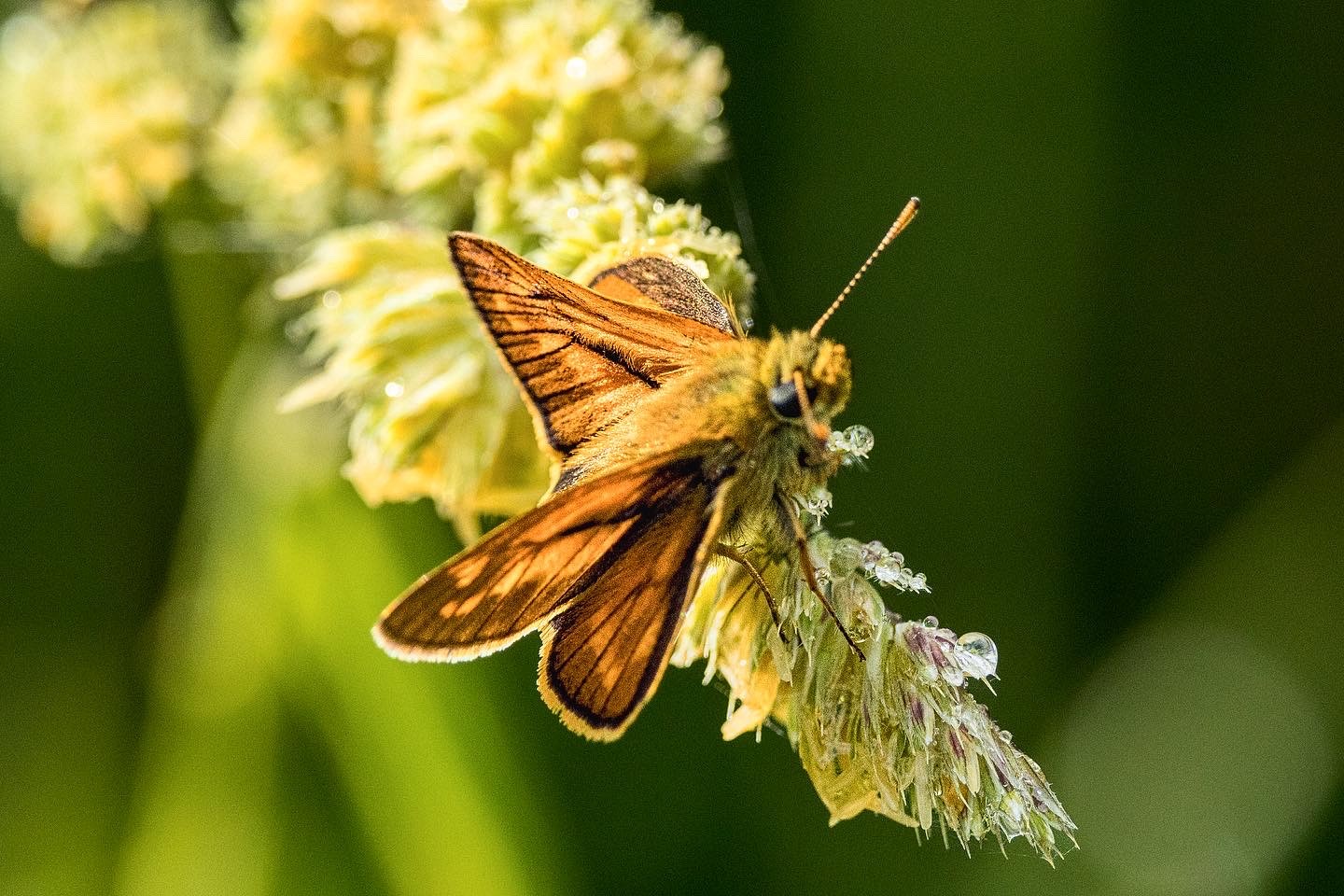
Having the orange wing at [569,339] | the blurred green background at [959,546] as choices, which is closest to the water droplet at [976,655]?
the orange wing at [569,339]

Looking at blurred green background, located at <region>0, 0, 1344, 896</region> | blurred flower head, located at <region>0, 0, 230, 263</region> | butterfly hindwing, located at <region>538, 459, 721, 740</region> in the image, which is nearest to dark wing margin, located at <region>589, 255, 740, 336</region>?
butterfly hindwing, located at <region>538, 459, 721, 740</region>

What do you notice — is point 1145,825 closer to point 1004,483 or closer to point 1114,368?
point 1004,483

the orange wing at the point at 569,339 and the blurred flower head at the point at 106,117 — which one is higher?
the orange wing at the point at 569,339

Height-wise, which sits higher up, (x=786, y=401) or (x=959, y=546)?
(x=786, y=401)

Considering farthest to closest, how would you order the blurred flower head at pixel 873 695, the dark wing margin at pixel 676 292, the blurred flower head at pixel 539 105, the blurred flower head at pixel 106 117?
the blurred flower head at pixel 106 117, the blurred flower head at pixel 539 105, the dark wing margin at pixel 676 292, the blurred flower head at pixel 873 695

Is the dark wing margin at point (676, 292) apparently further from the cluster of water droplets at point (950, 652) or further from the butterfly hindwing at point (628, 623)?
the cluster of water droplets at point (950, 652)

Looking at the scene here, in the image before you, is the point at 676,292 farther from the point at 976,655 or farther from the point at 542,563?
the point at 976,655

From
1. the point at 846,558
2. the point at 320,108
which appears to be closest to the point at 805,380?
the point at 846,558
